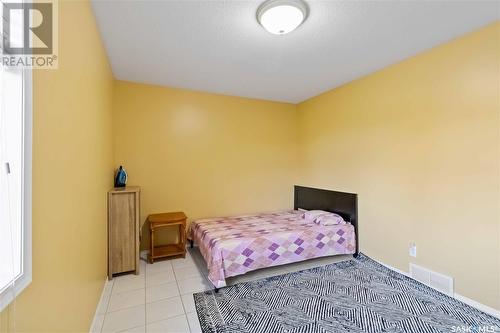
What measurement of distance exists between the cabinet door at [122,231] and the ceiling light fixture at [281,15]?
7.40ft

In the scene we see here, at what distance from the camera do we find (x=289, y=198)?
4.34 metres

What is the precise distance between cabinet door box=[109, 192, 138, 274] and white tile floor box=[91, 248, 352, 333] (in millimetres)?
171

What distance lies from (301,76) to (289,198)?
2.26m

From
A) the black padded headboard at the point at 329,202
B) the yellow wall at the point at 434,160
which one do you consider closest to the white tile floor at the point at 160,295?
the black padded headboard at the point at 329,202

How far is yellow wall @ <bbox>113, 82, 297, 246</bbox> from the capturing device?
326cm

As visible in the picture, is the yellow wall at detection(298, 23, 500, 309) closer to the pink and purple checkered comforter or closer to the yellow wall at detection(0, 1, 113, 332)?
the pink and purple checkered comforter

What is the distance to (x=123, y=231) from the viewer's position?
2.55 metres

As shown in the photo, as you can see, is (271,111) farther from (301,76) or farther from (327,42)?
(327,42)

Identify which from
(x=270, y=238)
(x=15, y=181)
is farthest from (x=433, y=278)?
(x=15, y=181)

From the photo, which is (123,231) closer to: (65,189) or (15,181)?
(65,189)

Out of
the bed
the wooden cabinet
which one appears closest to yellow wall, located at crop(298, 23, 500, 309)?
the bed

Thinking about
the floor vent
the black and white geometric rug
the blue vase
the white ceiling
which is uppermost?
the white ceiling

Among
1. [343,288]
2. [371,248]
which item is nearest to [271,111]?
[371,248]

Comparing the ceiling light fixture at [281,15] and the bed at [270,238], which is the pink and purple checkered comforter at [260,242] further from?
the ceiling light fixture at [281,15]
